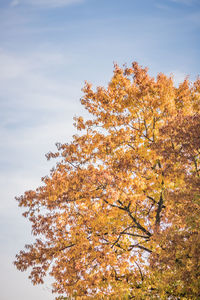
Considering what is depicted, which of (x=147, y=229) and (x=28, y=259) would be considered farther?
(x=147, y=229)

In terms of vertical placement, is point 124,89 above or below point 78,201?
above

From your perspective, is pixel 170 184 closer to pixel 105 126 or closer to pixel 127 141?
pixel 127 141

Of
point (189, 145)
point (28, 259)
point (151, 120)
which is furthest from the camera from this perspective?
point (151, 120)

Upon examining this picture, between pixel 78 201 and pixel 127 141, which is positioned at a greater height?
pixel 127 141

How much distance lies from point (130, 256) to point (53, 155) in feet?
19.9

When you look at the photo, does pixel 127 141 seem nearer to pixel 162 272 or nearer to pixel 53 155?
pixel 53 155

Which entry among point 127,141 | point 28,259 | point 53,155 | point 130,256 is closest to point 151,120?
point 127,141

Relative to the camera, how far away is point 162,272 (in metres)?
10.7

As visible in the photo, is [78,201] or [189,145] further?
[78,201]

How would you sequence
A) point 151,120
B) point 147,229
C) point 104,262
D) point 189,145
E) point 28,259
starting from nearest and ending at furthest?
point 189,145, point 104,262, point 28,259, point 147,229, point 151,120

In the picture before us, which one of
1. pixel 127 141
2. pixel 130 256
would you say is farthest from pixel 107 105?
pixel 130 256

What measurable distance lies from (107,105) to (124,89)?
1296 millimetres

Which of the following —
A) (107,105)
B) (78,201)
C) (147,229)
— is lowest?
(147,229)

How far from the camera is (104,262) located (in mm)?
11914
